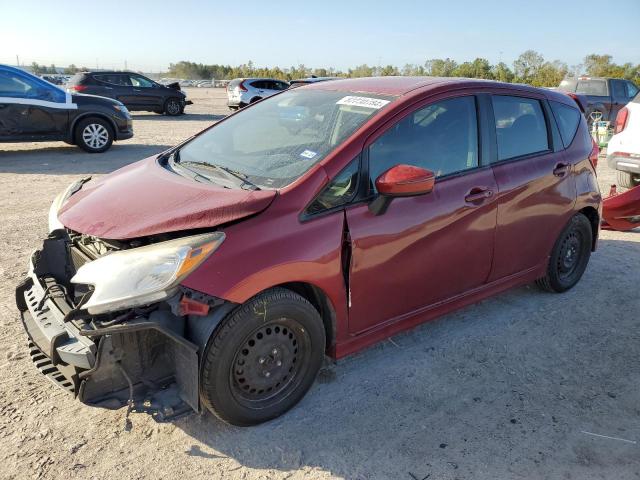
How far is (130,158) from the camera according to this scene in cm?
1049

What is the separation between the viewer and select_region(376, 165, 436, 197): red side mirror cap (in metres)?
2.84

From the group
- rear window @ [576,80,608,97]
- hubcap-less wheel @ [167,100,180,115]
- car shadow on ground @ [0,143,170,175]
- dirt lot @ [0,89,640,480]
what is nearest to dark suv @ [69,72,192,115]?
hubcap-less wheel @ [167,100,180,115]

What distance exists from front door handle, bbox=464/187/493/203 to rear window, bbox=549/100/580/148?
1220 mm

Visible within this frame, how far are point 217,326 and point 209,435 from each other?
2.14 ft

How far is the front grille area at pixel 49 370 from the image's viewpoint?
2.59 meters

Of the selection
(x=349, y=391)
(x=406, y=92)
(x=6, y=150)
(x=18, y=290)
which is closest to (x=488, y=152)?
(x=406, y=92)

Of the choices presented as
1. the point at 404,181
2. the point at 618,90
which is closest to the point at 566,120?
the point at 404,181

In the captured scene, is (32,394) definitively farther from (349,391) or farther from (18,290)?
(349,391)

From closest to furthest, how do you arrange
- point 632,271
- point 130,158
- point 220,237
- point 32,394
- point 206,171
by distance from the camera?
1. point 220,237
2. point 32,394
3. point 206,171
4. point 632,271
5. point 130,158

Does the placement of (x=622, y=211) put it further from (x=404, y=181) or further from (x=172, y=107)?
(x=172, y=107)

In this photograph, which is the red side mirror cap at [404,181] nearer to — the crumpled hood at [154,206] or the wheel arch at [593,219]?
the crumpled hood at [154,206]

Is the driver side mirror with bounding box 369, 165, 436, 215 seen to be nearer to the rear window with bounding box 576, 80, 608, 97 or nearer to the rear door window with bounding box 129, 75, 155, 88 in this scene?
the rear window with bounding box 576, 80, 608, 97

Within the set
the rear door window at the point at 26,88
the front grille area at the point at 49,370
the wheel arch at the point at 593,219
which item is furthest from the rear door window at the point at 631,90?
the front grille area at the point at 49,370

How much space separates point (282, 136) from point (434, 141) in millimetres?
960
